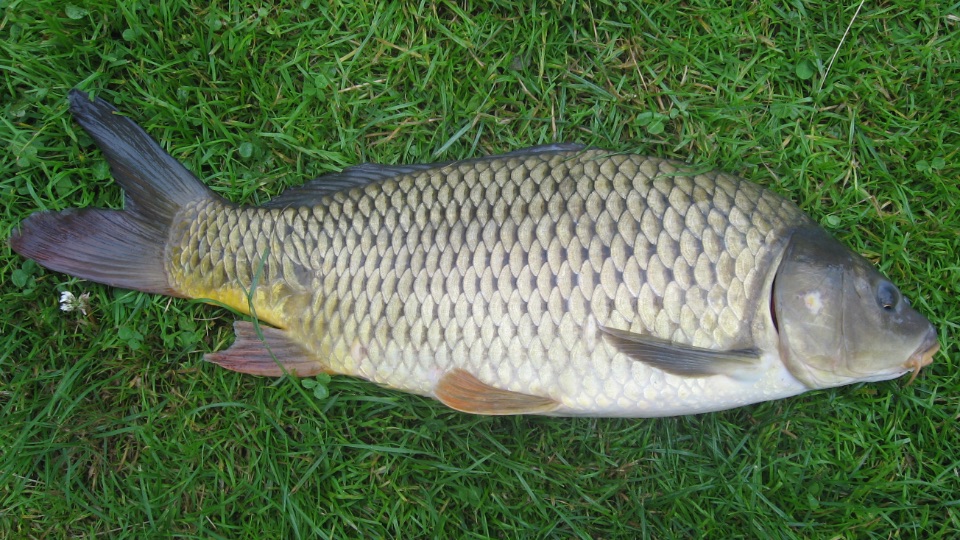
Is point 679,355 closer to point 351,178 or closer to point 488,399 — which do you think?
point 488,399

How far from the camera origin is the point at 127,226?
185cm

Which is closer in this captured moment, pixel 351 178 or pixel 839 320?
pixel 839 320

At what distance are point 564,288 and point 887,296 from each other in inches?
31.2

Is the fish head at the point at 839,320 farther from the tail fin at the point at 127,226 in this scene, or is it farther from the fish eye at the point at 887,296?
the tail fin at the point at 127,226

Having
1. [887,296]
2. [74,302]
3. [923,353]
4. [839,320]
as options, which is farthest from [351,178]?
[923,353]

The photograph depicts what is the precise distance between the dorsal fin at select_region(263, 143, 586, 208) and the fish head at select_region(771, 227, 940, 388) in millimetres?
645

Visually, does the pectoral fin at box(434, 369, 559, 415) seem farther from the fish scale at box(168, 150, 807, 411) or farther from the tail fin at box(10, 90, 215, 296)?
the tail fin at box(10, 90, 215, 296)

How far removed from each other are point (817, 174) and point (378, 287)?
1334 mm

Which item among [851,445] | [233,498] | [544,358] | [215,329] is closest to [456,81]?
[544,358]

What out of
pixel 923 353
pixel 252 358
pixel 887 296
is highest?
pixel 887 296

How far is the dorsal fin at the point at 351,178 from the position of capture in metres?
1.81

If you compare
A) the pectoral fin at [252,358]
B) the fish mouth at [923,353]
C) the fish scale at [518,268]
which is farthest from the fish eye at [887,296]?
the pectoral fin at [252,358]

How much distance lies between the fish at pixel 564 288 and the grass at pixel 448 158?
0.25 metres

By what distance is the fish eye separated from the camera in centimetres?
160
